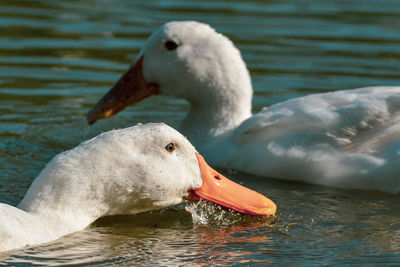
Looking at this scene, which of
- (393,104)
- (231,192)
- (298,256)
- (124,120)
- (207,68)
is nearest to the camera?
(298,256)

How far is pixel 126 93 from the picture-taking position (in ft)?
29.4

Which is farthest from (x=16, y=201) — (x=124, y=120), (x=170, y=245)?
(x=124, y=120)

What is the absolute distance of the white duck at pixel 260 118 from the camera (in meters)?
7.09

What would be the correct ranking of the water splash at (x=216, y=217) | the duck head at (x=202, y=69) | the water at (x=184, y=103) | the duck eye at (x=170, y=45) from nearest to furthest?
the water at (x=184, y=103) → the water splash at (x=216, y=217) → the duck head at (x=202, y=69) → the duck eye at (x=170, y=45)

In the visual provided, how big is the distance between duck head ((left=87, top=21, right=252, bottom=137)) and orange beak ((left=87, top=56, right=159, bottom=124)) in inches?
6.2

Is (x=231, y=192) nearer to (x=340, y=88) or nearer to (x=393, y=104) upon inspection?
(x=393, y=104)

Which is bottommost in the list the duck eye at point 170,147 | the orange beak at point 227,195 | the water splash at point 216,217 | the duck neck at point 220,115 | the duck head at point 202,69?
the water splash at point 216,217

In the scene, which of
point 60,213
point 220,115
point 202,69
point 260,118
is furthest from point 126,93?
point 60,213

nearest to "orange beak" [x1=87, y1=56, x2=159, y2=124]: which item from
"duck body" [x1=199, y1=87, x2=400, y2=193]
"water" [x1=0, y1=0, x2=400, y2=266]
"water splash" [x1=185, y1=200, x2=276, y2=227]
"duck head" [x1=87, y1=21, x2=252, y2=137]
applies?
"duck head" [x1=87, y1=21, x2=252, y2=137]

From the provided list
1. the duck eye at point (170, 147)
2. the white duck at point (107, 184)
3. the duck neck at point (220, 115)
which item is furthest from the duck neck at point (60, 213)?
the duck neck at point (220, 115)

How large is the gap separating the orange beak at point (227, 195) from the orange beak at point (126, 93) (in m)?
2.83

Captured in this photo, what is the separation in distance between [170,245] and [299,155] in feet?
6.52

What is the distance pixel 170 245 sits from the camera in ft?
18.8

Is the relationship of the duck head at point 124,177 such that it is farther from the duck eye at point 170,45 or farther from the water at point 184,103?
the duck eye at point 170,45
